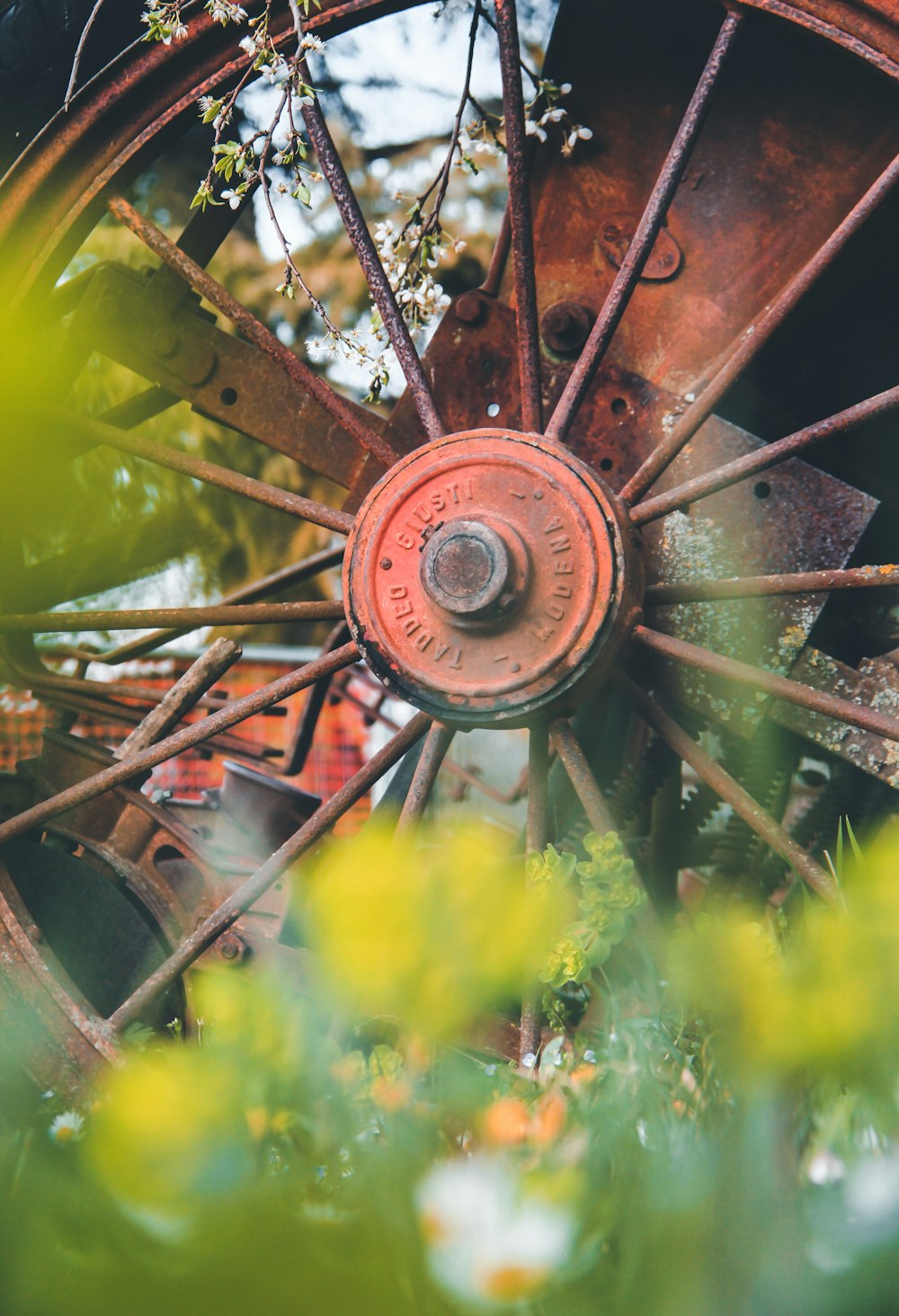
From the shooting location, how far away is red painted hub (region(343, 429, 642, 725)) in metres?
1.91

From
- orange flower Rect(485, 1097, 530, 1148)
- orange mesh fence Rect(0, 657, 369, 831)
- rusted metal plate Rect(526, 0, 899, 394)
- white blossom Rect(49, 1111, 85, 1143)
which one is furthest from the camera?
orange mesh fence Rect(0, 657, 369, 831)

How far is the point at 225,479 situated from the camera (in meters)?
2.34

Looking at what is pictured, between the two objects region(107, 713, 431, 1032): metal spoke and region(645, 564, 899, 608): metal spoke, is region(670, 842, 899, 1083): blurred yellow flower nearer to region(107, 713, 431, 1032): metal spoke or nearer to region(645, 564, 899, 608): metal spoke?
region(645, 564, 899, 608): metal spoke

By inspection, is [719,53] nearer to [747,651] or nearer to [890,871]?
[747,651]

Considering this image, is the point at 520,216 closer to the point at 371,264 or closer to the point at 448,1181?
the point at 371,264

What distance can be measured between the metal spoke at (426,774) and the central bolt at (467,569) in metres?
0.31

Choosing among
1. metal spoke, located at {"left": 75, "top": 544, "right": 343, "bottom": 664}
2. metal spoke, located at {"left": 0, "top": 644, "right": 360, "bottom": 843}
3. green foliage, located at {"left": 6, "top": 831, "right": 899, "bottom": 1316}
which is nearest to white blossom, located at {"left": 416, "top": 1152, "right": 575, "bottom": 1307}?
green foliage, located at {"left": 6, "top": 831, "right": 899, "bottom": 1316}

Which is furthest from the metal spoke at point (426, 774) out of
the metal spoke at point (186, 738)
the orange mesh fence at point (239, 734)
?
the orange mesh fence at point (239, 734)

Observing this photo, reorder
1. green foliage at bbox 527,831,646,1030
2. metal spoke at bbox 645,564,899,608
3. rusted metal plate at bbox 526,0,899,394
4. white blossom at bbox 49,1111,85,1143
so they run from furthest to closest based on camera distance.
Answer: rusted metal plate at bbox 526,0,899,394 < metal spoke at bbox 645,564,899,608 < green foliage at bbox 527,831,646,1030 < white blossom at bbox 49,1111,85,1143

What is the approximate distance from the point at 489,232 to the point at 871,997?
6.84 meters

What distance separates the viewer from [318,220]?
21.8ft

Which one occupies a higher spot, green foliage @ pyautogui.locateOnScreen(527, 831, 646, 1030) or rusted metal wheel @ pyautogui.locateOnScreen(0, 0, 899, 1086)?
rusted metal wheel @ pyautogui.locateOnScreen(0, 0, 899, 1086)

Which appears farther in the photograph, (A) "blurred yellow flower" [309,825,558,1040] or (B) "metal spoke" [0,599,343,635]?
(B) "metal spoke" [0,599,343,635]

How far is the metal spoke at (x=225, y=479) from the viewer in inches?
89.0
